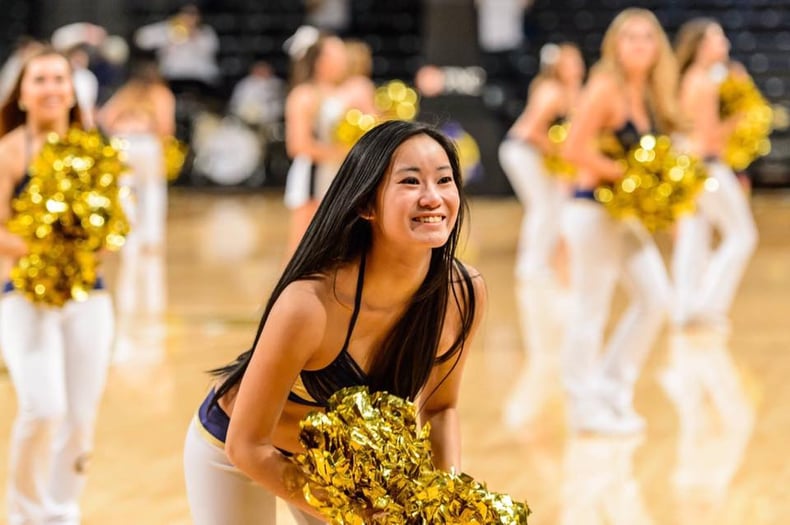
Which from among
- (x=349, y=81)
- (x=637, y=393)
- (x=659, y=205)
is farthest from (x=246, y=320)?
(x=659, y=205)

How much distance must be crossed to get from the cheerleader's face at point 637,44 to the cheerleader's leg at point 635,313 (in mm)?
646

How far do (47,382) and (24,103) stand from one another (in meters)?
0.86

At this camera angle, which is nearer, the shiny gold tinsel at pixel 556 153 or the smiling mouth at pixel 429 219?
the smiling mouth at pixel 429 219

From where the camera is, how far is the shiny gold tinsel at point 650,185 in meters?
5.81

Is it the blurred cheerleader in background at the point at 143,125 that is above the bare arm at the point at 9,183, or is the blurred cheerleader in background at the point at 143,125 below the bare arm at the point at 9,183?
below

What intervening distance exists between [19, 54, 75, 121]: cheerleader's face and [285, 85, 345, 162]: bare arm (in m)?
3.46

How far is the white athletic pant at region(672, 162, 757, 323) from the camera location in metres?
8.41

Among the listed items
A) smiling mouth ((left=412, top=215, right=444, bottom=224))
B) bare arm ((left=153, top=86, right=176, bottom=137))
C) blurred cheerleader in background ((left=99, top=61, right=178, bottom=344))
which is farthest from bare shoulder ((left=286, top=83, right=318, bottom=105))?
smiling mouth ((left=412, top=215, right=444, bottom=224))

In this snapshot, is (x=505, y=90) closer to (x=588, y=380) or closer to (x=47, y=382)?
(x=588, y=380)

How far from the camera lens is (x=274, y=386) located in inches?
99.9

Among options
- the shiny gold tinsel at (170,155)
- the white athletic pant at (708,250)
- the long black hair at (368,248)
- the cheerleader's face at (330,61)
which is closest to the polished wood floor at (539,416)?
the white athletic pant at (708,250)

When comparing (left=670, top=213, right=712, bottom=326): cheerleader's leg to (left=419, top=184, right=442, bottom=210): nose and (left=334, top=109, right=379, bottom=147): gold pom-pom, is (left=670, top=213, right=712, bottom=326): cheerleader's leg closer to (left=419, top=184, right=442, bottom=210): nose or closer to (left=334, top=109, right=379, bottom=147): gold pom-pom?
→ (left=334, top=109, right=379, bottom=147): gold pom-pom

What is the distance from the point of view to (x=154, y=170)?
39.5 feet

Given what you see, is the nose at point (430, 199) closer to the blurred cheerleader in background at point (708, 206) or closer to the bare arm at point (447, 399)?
the bare arm at point (447, 399)
